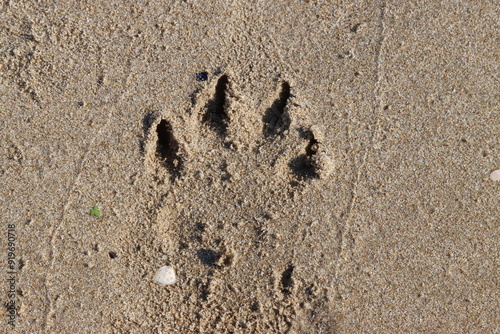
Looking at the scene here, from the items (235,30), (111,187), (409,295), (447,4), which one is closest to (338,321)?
(409,295)

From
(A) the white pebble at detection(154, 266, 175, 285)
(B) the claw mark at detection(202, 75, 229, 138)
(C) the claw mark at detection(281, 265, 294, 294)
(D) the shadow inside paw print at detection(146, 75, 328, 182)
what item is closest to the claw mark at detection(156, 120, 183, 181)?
(D) the shadow inside paw print at detection(146, 75, 328, 182)

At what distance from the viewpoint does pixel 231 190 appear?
224 cm

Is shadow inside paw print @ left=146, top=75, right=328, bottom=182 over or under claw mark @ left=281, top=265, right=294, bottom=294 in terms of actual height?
over

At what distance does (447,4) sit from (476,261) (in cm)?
115

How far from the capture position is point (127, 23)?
228 centimetres

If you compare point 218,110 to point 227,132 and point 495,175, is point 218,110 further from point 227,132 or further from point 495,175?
point 495,175

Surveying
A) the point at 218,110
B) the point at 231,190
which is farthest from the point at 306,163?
the point at 218,110

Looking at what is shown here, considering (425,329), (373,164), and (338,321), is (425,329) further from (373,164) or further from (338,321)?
(373,164)

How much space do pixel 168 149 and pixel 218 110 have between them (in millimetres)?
282

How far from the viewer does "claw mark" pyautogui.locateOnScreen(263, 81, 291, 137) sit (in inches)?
88.7

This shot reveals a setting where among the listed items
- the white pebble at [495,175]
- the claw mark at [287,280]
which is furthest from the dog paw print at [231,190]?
the white pebble at [495,175]

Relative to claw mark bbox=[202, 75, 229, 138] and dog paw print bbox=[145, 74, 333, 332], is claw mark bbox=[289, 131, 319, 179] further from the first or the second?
claw mark bbox=[202, 75, 229, 138]

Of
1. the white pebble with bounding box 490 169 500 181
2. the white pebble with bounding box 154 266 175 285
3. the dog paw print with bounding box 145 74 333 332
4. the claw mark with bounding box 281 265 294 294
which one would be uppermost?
the white pebble with bounding box 490 169 500 181

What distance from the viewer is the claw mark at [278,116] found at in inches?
88.7
